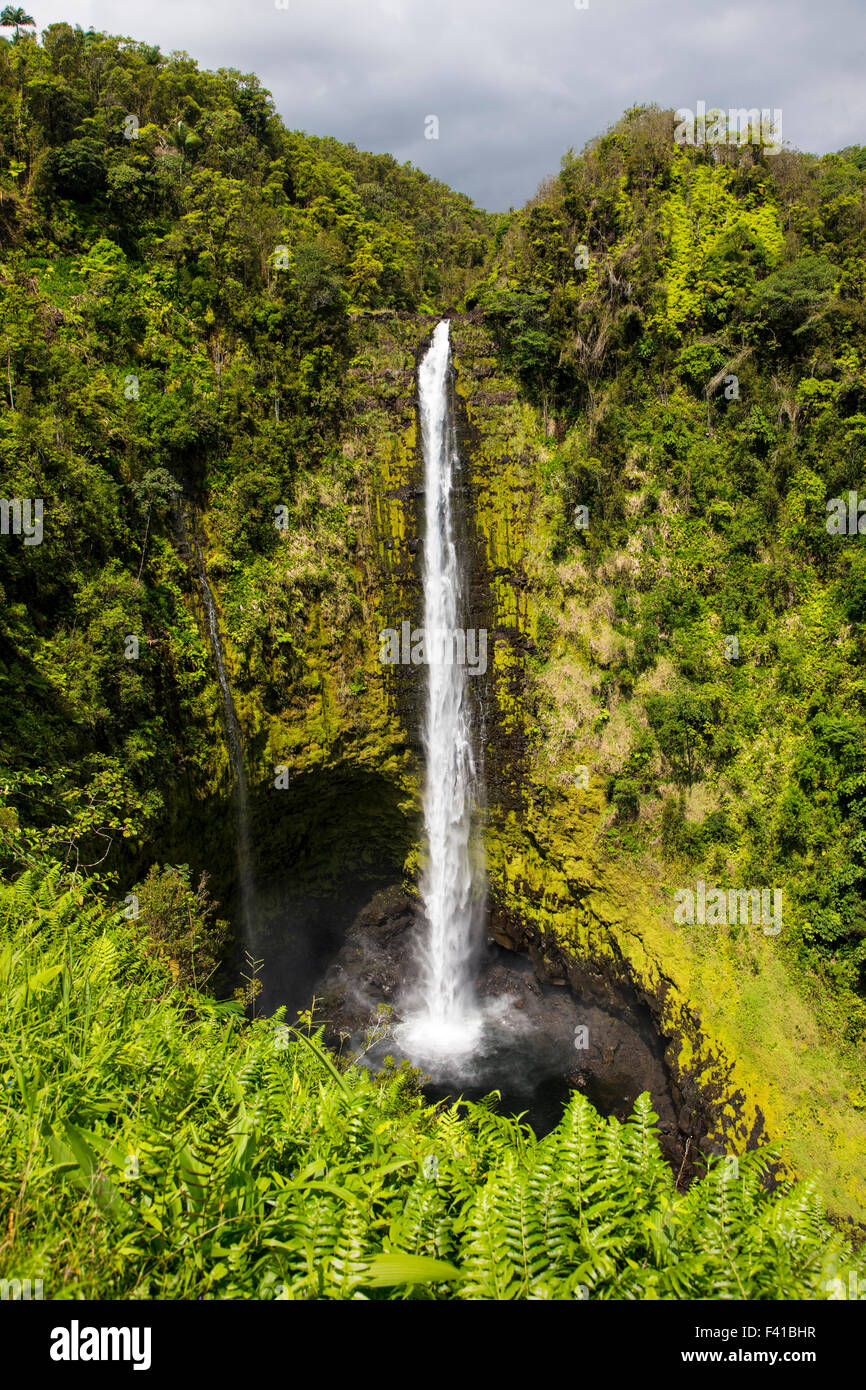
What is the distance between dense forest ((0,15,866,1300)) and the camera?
12.9 meters

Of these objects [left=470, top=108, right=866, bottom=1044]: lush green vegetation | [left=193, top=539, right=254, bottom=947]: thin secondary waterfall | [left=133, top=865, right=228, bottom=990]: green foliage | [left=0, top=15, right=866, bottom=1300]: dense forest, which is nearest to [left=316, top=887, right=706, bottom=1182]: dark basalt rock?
[left=0, top=15, right=866, bottom=1300]: dense forest

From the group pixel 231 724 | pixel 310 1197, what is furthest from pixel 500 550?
pixel 310 1197

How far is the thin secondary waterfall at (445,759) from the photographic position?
18.9 m

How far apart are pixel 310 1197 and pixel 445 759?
16.6m

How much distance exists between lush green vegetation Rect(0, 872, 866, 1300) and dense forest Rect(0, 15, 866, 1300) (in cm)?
502

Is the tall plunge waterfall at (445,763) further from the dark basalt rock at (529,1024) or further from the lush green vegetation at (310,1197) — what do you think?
the lush green vegetation at (310,1197)

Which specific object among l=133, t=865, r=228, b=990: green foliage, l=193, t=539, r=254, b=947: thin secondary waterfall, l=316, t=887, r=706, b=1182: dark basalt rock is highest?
l=193, t=539, r=254, b=947: thin secondary waterfall

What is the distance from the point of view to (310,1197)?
8.05 feet

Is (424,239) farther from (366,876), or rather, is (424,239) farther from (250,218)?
(366,876)

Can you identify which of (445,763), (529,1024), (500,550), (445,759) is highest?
(500,550)

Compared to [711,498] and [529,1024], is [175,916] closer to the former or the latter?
[529,1024]

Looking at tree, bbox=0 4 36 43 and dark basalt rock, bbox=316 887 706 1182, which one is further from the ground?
tree, bbox=0 4 36 43

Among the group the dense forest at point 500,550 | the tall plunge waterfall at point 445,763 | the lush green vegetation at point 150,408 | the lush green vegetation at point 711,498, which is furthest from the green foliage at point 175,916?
the lush green vegetation at point 711,498

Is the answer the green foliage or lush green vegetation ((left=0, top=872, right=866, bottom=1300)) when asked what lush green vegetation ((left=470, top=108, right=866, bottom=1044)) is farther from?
lush green vegetation ((left=0, top=872, right=866, bottom=1300))
